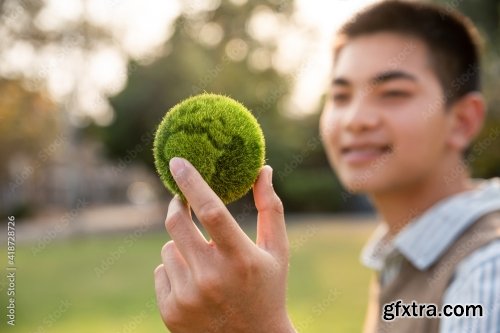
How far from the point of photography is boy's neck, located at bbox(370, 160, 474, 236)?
330 centimetres

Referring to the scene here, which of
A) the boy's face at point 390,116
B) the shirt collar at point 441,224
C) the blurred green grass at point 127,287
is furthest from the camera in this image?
the blurred green grass at point 127,287

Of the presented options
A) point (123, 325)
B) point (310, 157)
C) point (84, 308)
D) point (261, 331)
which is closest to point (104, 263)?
point (84, 308)

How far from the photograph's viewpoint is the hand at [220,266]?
1729 mm

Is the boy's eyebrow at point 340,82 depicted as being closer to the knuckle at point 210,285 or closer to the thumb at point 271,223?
the thumb at point 271,223

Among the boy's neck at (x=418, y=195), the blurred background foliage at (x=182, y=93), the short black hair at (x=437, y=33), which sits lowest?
the boy's neck at (x=418, y=195)

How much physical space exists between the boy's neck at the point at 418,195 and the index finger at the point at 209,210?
1773 mm

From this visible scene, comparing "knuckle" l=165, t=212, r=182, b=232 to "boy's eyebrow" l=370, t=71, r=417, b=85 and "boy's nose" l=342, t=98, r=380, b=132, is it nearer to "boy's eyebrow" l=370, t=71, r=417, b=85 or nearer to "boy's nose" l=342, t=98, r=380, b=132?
"boy's nose" l=342, t=98, r=380, b=132

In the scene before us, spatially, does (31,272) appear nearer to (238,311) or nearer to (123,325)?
(123,325)

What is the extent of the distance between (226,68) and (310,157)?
1344cm

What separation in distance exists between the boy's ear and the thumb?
1.87 m

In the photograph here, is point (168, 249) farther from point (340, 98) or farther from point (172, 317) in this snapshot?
point (340, 98)

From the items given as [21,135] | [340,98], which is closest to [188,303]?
[340,98]

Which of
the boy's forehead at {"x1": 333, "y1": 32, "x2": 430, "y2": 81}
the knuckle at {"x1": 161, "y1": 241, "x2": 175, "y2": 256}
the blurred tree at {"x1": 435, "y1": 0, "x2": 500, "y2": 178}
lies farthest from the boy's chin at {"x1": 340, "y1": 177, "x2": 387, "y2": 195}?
the blurred tree at {"x1": 435, "y1": 0, "x2": 500, "y2": 178}

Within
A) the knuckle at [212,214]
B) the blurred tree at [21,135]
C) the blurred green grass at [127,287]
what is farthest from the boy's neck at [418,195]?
the blurred tree at [21,135]
